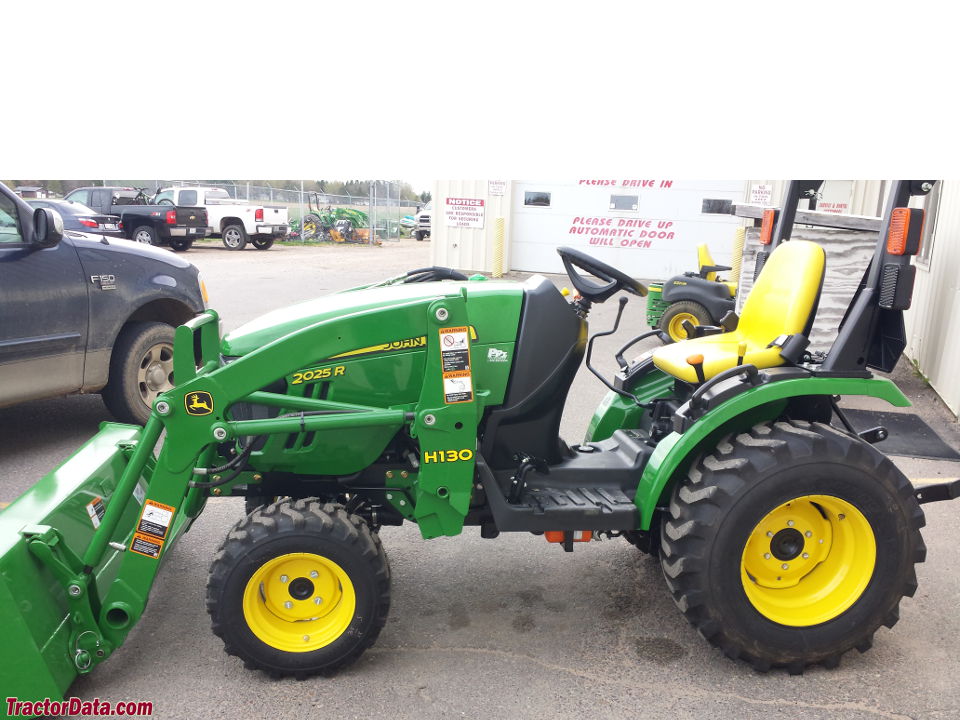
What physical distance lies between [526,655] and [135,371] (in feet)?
12.5

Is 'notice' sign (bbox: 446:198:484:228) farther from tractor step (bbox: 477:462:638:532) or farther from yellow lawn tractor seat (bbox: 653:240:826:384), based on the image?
tractor step (bbox: 477:462:638:532)

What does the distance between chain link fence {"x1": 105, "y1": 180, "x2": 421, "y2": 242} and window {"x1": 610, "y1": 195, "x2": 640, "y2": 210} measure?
1377 cm

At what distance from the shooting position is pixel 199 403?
2777mm

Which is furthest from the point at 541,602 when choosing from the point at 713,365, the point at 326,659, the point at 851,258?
the point at 851,258

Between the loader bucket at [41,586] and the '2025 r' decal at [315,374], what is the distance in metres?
0.87

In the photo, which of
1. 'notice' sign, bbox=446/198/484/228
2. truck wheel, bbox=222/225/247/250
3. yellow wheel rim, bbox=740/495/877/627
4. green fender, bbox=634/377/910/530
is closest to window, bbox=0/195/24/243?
green fender, bbox=634/377/910/530

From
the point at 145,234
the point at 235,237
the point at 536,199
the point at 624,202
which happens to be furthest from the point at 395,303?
the point at 235,237

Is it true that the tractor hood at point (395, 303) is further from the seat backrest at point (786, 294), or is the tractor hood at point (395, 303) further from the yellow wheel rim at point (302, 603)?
the seat backrest at point (786, 294)

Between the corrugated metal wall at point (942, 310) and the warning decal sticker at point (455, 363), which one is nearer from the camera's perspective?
the warning decal sticker at point (455, 363)

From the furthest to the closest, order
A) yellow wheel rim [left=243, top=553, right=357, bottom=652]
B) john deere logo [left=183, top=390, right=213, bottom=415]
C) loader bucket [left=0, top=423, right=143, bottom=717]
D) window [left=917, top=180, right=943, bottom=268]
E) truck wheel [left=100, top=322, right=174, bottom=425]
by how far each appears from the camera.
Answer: window [left=917, top=180, right=943, bottom=268], truck wheel [left=100, top=322, right=174, bottom=425], yellow wheel rim [left=243, top=553, right=357, bottom=652], john deere logo [left=183, top=390, right=213, bottom=415], loader bucket [left=0, top=423, right=143, bottom=717]

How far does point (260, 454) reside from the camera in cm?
309

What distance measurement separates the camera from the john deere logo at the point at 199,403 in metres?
2.77

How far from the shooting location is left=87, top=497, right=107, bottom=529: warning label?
327 centimetres

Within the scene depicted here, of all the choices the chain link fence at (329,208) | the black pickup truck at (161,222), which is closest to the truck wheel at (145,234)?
the black pickup truck at (161,222)
